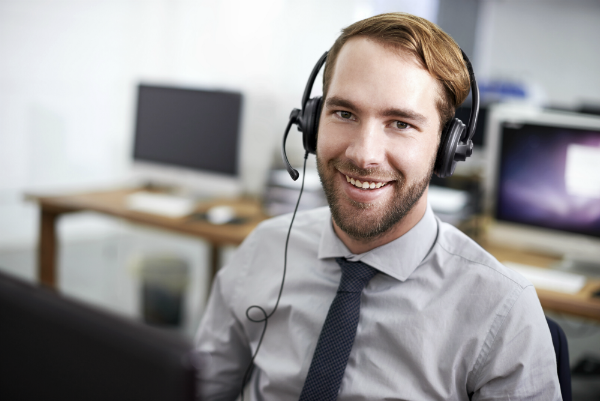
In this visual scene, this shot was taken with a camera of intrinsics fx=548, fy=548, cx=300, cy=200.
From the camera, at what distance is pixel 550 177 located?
1.98m

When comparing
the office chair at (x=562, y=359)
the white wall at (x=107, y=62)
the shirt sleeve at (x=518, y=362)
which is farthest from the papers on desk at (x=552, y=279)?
the white wall at (x=107, y=62)

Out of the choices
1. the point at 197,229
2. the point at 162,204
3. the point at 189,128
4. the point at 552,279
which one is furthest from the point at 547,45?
the point at 197,229

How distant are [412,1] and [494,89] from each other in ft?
3.80

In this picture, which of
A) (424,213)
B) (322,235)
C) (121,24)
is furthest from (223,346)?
(121,24)

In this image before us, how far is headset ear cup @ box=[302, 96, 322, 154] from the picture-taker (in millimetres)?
1084

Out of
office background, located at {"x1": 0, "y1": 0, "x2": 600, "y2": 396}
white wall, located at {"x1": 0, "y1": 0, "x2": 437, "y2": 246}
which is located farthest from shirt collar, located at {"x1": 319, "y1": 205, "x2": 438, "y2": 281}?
white wall, located at {"x1": 0, "y1": 0, "x2": 437, "y2": 246}

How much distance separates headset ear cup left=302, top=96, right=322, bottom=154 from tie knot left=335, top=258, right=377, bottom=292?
0.25m

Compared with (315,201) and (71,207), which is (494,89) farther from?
(71,207)

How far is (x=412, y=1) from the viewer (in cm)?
504

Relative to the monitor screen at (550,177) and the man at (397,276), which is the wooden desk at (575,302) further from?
the man at (397,276)

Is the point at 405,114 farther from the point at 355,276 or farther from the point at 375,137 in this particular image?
the point at 355,276

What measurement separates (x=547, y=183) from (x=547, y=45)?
499 cm

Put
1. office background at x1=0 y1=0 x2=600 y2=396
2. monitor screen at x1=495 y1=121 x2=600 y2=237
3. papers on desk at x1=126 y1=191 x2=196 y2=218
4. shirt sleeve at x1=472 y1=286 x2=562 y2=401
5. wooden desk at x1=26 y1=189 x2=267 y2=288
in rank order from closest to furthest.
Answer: shirt sleeve at x1=472 y1=286 x2=562 y2=401 → monitor screen at x1=495 y1=121 x2=600 y2=237 → wooden desk at x1=26 y1=189 x2=267 y2=288 → papers on desk at x1=126 y1=191 x2=196 y2=218 → office background at x1=0 y1=0 x2=600 y2=396

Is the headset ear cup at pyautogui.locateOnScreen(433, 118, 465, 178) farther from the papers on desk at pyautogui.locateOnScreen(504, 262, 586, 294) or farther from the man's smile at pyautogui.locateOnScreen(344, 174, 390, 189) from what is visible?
the papers on desk at pyautogui.locateOnScreen(504, 262, 586, 294)
